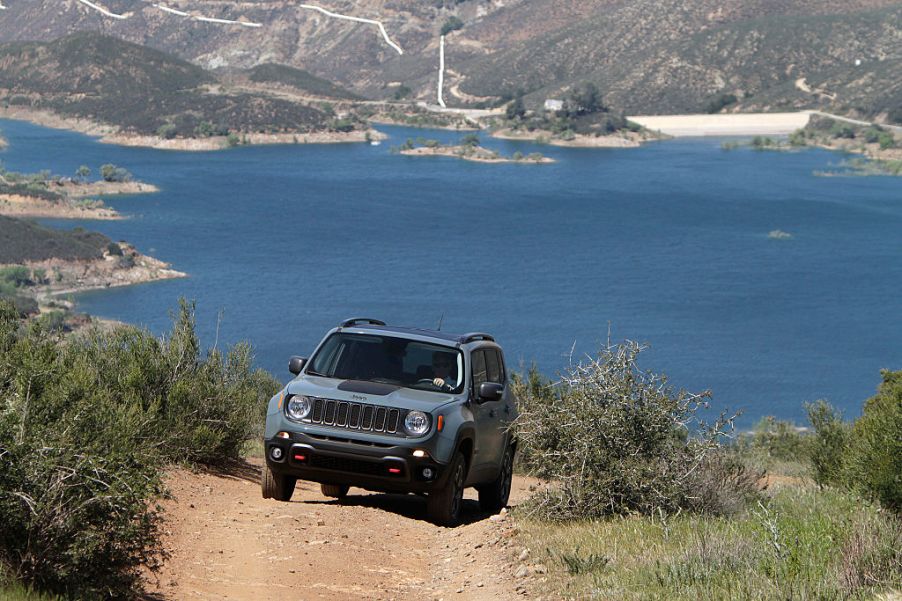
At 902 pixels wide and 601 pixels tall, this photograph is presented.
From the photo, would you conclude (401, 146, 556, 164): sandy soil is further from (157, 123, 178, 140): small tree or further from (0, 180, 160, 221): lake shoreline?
(0, 180, 160, 221): lake shoreline

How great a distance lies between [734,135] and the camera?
187750 mm

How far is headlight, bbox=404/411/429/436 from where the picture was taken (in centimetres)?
1034

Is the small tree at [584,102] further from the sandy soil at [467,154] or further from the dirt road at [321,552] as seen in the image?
the dirt road at [321,552]

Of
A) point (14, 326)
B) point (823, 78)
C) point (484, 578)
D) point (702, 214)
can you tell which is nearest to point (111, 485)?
point (484, 578)

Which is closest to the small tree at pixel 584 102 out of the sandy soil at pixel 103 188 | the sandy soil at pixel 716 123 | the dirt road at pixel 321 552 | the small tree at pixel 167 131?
the sandy soil at pixel 716 123

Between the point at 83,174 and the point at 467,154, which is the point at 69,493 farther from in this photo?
the point at 467,154

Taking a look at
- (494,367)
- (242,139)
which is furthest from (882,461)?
(242,139)

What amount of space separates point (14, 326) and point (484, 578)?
907 cm

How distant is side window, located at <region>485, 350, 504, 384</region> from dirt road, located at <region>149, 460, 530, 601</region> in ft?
4.44

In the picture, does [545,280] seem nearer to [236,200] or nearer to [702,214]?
[702,214]

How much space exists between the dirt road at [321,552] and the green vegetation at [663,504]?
472mm

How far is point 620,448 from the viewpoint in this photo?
32.2 ft

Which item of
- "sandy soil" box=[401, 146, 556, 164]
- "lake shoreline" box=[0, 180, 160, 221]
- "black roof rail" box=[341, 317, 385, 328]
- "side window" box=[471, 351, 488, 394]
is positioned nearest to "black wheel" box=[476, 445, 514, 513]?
"side window" box=[471, 351, 488, 394]

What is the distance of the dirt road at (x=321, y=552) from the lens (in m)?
8.12
